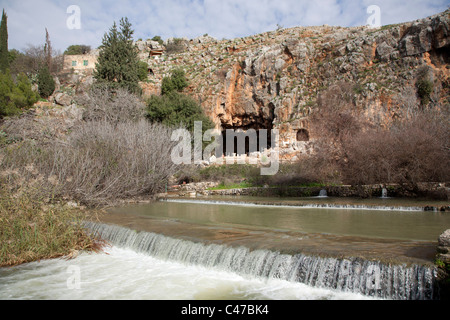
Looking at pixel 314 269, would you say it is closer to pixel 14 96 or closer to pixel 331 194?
pixel 331 194

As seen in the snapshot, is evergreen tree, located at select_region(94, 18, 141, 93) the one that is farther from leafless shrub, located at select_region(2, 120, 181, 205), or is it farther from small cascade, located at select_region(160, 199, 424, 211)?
small cascade, located at select_region(160, 199, 424, 211)

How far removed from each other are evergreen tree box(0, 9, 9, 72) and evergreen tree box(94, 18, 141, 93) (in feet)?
39.7

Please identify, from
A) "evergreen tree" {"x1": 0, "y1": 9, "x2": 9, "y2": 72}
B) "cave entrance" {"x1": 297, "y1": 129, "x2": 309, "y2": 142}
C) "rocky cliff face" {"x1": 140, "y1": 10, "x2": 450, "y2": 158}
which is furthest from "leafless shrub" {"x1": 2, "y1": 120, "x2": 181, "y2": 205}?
"evergreen tree" {"x1": 0, "y1": 9, "x2": 9, "y2": 72}

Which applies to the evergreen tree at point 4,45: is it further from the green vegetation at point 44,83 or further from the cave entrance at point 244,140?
the cave entrance at point 244,140

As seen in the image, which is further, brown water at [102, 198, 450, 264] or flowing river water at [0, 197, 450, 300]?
brown water at [102, 198, 450, 264]

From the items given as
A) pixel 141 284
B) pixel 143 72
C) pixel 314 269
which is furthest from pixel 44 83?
pixel 314 269

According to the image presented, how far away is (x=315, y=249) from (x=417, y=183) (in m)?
11.1

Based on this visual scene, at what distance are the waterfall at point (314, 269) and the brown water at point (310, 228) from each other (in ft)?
0.71

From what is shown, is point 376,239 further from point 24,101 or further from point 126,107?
point 24,101

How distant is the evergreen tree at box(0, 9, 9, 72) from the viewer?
118 feet

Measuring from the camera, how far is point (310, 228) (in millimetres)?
9508

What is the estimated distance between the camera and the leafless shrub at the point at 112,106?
90.3 ft

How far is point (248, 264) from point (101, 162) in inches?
407
